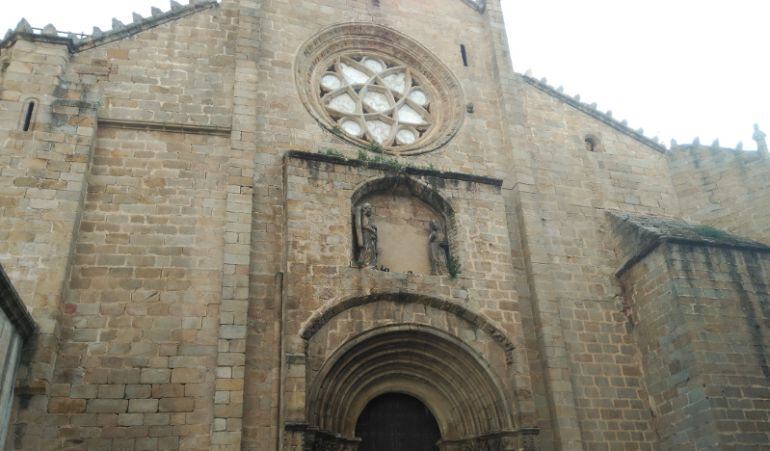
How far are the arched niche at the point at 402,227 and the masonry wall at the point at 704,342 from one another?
10.7ft

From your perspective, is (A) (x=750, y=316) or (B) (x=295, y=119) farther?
(B) (x=295, y=119)

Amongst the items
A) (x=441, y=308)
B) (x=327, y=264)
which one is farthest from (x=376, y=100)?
(x=441, y=308)

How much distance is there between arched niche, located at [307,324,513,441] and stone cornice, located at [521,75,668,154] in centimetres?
607

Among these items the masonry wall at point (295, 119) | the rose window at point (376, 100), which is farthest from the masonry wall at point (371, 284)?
the rose window at point (376, 100)

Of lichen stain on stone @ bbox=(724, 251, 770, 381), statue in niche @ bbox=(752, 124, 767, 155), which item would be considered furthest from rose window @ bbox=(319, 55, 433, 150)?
statue in niche @ bbox=(752, 124, 767, 155)

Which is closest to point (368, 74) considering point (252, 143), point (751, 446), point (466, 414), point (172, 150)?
point (252, 143)

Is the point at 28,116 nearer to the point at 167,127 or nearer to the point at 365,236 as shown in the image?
the point at 167,127

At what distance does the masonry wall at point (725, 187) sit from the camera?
1280cm

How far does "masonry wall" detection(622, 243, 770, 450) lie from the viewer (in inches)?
387

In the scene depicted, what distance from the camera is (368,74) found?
520 inches

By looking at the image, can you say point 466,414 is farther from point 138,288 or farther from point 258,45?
point 258,45

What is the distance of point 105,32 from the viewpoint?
11.3 meters

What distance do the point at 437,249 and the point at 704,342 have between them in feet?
13.3

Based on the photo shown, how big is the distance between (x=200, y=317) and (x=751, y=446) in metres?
7.57
